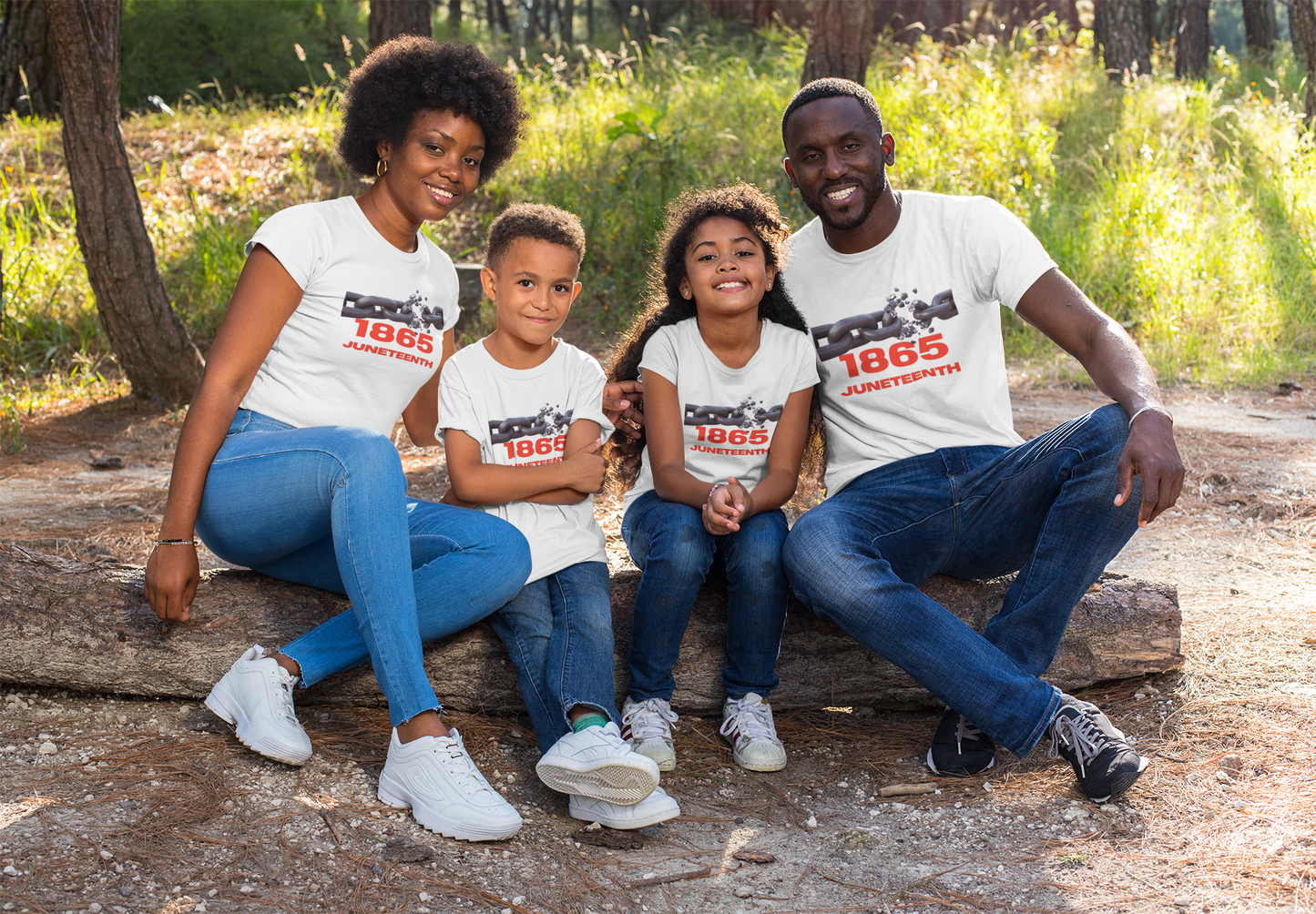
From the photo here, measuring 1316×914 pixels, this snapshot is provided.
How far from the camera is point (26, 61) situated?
9352mm

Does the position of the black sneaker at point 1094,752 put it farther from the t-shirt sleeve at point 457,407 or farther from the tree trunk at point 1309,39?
the tree trunk at point 1309,39

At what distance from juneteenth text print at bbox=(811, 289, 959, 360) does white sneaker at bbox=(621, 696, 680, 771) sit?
1.03 meters

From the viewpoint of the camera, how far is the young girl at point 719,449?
103 inches

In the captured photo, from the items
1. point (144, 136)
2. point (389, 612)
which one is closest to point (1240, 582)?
point (389, 612)

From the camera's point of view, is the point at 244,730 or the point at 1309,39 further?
the point at 1309,39

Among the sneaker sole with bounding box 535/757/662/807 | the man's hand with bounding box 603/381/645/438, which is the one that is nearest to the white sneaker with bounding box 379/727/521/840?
the sneaker sole with bounding box 535/757/662/807

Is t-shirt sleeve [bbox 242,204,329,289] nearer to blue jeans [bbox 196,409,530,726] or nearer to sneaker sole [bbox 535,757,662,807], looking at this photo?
blue jeans [bbox 196,409,530,726]

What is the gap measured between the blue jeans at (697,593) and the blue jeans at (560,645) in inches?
5.2

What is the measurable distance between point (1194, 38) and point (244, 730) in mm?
13992

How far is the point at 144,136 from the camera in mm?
9539

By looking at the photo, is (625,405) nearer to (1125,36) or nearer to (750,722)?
(750,722)

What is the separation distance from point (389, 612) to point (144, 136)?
883 cm

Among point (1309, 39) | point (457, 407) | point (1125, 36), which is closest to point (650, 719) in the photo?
point (457, 407)

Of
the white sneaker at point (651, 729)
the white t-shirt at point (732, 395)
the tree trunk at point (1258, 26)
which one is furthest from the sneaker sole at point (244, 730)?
the tree trunk at point (1258, 26)
